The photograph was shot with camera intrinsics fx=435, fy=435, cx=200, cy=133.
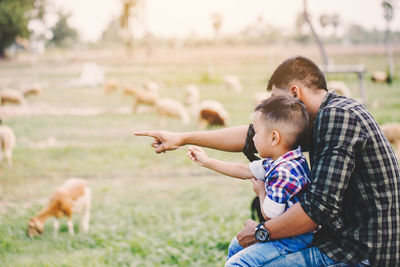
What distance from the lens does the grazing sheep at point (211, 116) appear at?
11.6 meters

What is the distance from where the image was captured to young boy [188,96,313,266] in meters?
2.10

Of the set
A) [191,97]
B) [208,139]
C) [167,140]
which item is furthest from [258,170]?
[191,97]

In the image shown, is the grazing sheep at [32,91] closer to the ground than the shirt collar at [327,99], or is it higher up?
higher up

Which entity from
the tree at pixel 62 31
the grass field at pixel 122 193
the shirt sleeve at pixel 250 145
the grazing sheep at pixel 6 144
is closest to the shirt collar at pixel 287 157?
the shirt sleeve at pixel 250 145

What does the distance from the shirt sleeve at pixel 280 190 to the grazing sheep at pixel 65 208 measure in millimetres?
3527

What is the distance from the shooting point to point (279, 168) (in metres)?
2.13

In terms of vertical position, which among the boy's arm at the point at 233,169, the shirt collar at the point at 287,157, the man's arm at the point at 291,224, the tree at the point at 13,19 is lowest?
the man's arm at the point at 291,224

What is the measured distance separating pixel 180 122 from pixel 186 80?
1094 cm

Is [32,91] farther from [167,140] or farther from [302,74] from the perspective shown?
[302,74]

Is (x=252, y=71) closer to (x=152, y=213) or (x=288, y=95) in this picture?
(x=152, y=213)

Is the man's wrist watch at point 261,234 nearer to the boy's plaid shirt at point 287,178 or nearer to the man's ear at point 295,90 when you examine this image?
the boy's plaid shirt at point 287,178

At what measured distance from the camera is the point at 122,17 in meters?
45.3

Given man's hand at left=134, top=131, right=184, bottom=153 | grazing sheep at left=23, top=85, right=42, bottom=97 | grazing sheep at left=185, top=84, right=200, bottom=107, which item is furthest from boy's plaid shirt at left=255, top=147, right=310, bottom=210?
grazing sheep at left=23, top=85, right=42, bottom=97

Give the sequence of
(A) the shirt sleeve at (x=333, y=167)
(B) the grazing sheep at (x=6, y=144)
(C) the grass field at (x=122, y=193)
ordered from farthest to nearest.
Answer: (B) the grazing sheep at (x=6, y=144) < (C) the grass field at (x=122, y=193) < (A) the shirt sleeve at (x=333, y=167)
